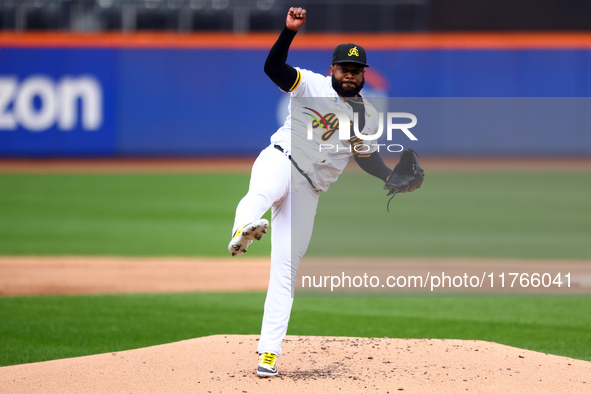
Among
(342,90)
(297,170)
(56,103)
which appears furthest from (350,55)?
(56,103)

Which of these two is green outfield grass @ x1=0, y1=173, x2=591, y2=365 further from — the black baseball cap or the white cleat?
the black baseball cap

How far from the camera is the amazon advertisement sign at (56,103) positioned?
67.7ft

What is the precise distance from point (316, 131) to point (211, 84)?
17.7m

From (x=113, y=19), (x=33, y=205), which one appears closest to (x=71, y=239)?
(x=33, y=205)

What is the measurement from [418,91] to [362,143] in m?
18.0

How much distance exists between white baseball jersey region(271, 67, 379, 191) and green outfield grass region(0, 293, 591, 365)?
7.99 ft

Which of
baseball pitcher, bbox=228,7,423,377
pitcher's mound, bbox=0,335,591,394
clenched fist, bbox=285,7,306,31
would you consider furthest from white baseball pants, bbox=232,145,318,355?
clenched fist, bbox=285,7,306,31

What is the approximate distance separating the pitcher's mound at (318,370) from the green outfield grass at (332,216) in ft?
8.40

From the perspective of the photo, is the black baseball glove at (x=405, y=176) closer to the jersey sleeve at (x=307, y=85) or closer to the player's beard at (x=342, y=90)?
the player's beard at (x=342, y=90)

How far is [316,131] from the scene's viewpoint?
4641mm

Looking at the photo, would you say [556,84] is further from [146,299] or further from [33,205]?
[146,299]

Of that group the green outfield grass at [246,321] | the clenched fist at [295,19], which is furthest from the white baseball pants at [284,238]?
the green outfield grass at [246,321]

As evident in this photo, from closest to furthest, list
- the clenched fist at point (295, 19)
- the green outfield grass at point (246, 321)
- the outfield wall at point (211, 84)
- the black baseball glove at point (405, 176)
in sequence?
the clenched fist at point (295, 19)
the black baseball glove at point (405, 176)
the green outfield grass at point (246, 321)
the outfield wall at point (211, 84)

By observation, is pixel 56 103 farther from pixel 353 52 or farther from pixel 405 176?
pixel 353 52
